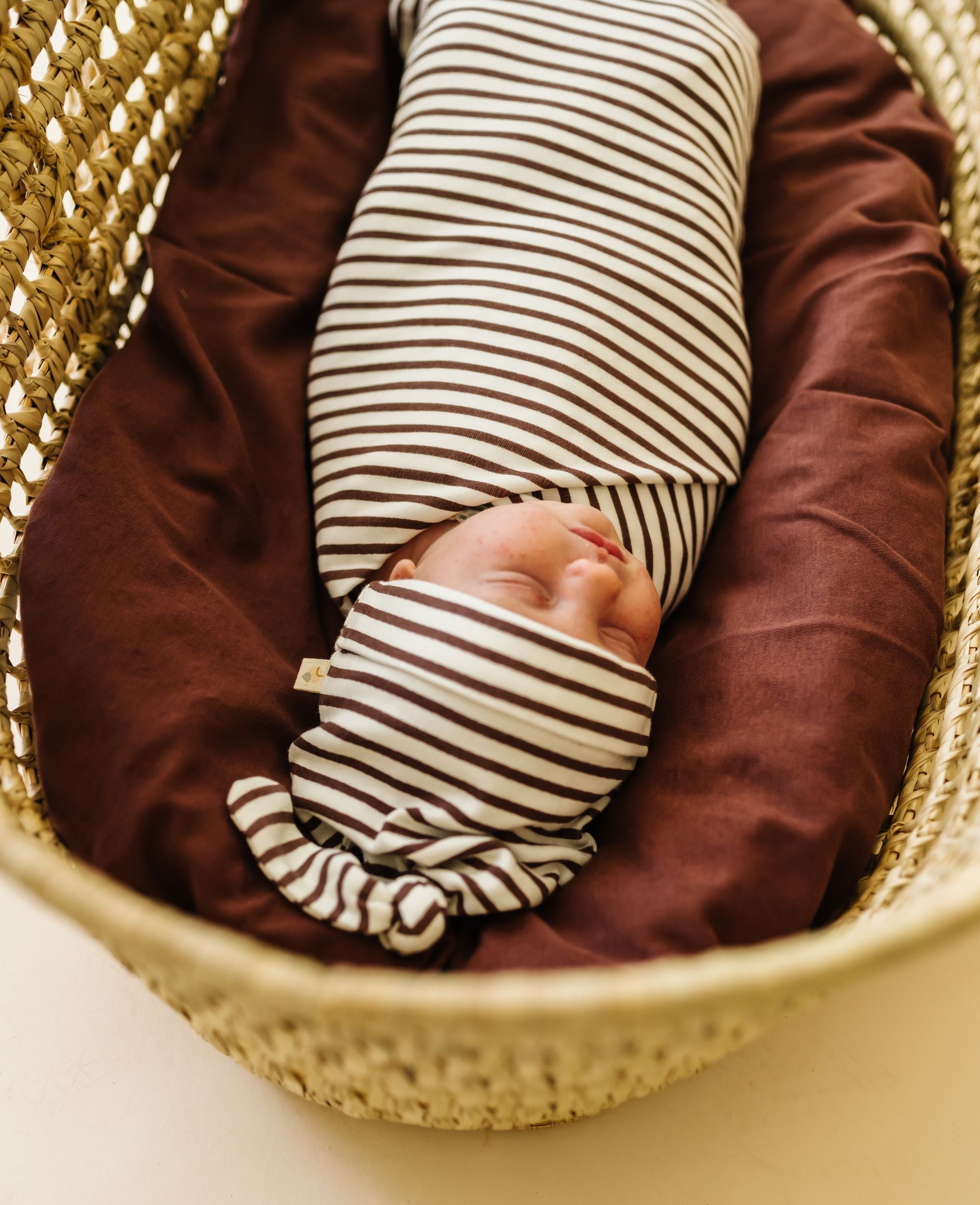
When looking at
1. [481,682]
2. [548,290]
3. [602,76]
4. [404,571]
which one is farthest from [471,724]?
[602,76]

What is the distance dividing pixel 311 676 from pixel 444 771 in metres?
0.16

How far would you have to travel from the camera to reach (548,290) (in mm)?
799

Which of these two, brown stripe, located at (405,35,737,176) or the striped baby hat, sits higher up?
brown stripe, located at (405,35,737,176)

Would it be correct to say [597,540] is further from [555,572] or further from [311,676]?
[311,676]

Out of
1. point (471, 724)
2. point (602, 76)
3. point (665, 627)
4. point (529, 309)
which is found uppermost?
point (602, 76)

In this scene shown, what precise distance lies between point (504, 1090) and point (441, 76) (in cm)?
85

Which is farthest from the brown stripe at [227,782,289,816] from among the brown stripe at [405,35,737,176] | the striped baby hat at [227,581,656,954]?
the brown stripe at [405,35,737,176]

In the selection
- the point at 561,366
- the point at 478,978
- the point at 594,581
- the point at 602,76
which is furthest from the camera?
the point at 602,76

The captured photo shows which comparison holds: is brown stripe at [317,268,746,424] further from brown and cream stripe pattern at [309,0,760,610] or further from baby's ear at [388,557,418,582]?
baby's ear at [388,557,418,582]

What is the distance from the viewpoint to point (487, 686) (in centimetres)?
61

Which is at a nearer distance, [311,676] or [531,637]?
[531,637]

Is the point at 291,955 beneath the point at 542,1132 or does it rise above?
above

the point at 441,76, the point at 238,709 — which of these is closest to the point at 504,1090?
the point at 238,709

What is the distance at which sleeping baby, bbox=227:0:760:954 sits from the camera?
610 mm
